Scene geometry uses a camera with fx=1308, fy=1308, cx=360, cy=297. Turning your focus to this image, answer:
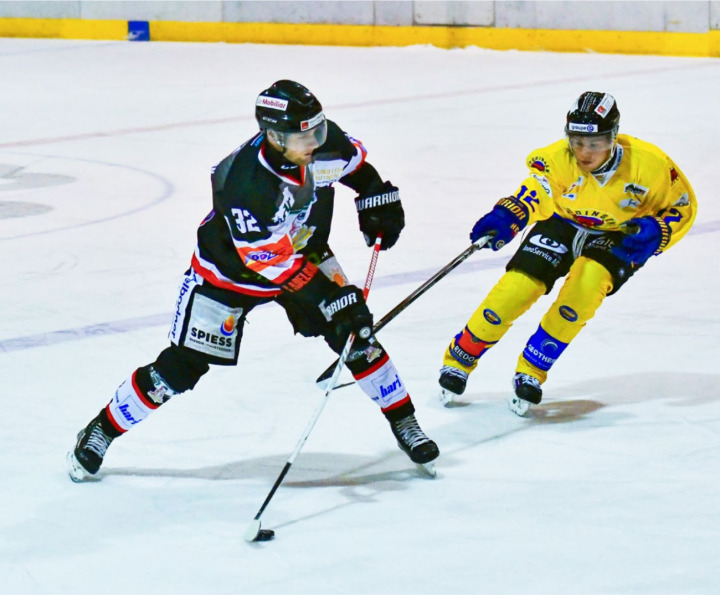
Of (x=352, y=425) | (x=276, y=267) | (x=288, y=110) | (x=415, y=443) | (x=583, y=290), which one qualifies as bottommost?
(x=352, y=425)

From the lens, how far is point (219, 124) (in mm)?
9398

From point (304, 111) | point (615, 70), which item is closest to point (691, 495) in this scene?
point (304, 111)

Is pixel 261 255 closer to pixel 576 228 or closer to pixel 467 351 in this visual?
pixel 467 351

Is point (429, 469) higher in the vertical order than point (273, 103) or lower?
lower

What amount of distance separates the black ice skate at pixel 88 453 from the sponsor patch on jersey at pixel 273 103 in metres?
1.01

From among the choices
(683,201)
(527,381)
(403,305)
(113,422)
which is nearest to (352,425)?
(403,305)

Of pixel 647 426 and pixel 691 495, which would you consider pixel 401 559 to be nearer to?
pixel 691 495

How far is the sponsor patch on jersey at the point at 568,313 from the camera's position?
160 inches

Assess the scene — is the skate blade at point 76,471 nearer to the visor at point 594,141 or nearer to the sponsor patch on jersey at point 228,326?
the sponsor patch on jersey at point 228,326

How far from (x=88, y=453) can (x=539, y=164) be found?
65.2 inches

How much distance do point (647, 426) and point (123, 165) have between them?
4.93 m

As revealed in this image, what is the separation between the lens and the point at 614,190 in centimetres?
401

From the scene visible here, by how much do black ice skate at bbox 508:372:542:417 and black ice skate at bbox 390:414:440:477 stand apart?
0.54 metres

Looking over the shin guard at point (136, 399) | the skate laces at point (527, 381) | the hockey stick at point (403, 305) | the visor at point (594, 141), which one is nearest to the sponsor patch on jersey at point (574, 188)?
the visor at point (594, 141)
